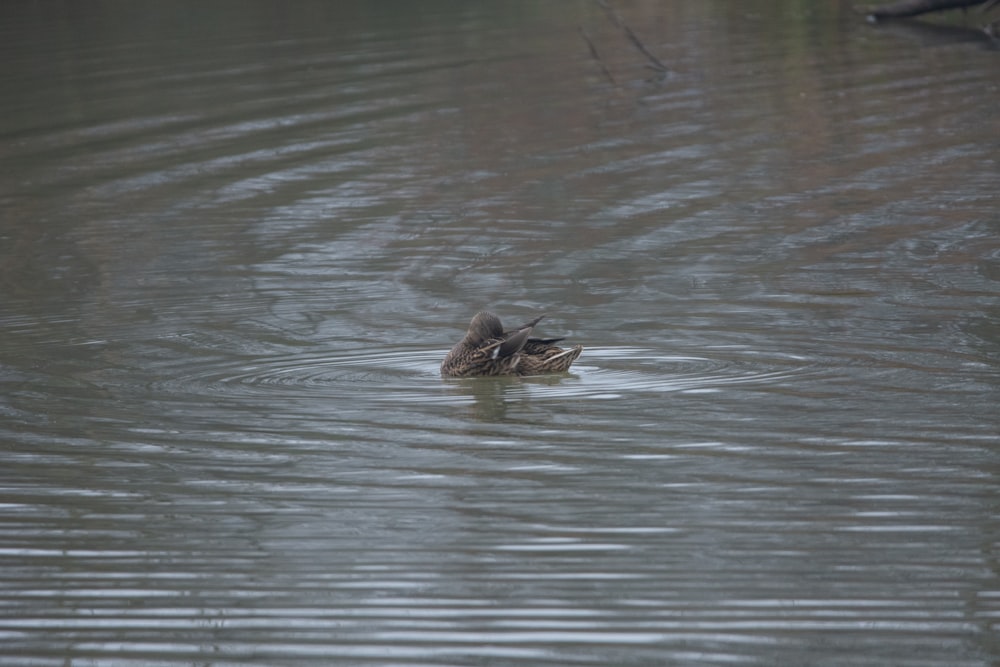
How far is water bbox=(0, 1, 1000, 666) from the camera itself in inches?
191

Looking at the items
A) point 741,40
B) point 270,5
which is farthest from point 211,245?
point 270,5

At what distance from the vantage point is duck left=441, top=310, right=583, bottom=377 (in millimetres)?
8711

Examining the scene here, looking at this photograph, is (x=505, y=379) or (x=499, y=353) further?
(x=505, y=379)

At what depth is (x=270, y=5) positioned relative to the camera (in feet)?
Result: 111

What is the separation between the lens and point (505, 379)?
9000 millimetres

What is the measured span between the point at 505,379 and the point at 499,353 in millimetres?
260

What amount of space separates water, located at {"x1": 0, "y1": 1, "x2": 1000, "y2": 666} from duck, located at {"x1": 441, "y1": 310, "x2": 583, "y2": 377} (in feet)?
0.44

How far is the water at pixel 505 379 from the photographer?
4.85 metres

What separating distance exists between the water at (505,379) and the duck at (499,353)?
14 cm

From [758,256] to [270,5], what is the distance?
78.9 ft

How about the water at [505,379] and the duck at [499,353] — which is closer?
the water at [505,379]

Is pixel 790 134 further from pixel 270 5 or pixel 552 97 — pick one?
pixel 270 5

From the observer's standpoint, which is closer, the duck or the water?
the water

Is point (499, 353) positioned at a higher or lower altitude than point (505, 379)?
higher
